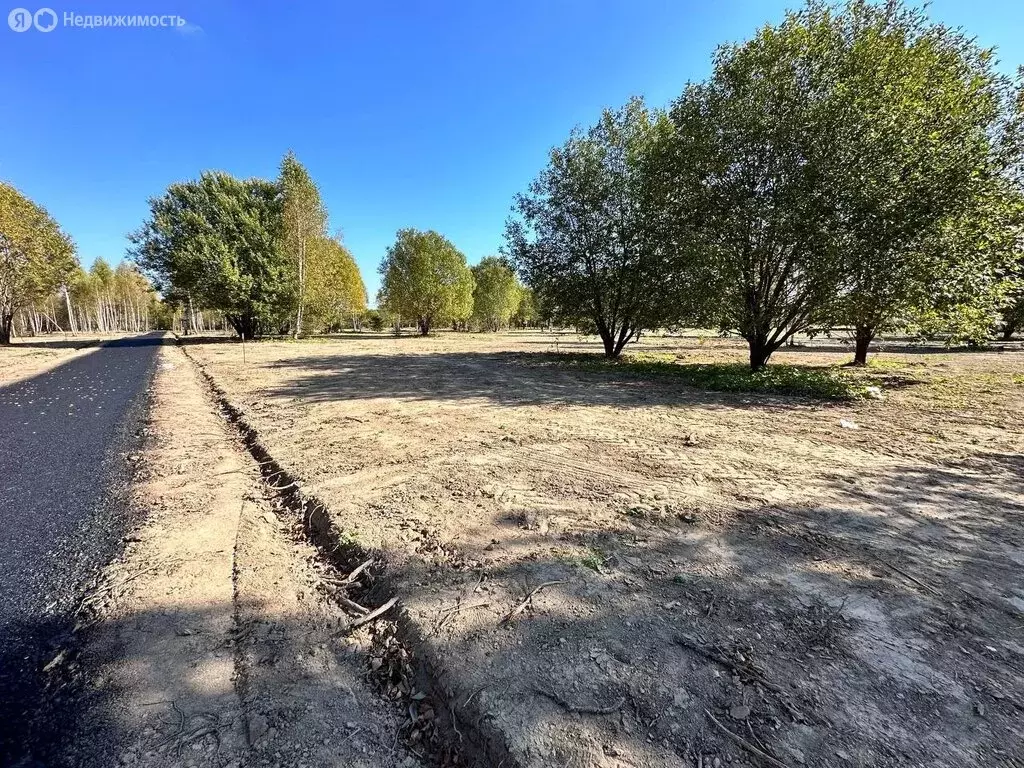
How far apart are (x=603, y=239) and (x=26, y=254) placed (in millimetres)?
35014

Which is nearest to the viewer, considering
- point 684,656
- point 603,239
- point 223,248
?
point 684,656

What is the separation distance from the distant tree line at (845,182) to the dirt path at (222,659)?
36.4ft

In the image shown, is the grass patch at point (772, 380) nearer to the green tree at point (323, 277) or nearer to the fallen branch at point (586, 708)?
the fallen branch at point (586, 708)

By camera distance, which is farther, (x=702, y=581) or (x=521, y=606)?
(x=702, y=581)

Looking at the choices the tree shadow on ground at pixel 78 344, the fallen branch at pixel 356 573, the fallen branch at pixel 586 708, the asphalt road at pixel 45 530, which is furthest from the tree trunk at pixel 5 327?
the fallen branch at pixel 586 708

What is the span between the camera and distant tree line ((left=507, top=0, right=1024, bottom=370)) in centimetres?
856

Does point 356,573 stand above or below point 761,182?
below

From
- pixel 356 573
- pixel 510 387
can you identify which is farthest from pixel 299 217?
pixel 356 573

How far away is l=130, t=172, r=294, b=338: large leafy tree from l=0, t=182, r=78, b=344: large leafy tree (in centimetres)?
545

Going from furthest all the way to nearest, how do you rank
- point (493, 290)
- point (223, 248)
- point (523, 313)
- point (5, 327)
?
point (523, 313) → point (493, 290) → point (5, 327) → point (223, 248)

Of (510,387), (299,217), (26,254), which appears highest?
(299,217)

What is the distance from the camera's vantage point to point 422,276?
40.2 metres

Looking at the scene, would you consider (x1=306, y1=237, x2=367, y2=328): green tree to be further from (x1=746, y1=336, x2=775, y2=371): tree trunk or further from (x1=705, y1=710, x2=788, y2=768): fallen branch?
(x1=705, y1=710, x2=788, y2=768): fallen branch

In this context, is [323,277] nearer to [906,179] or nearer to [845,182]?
[845,182]
